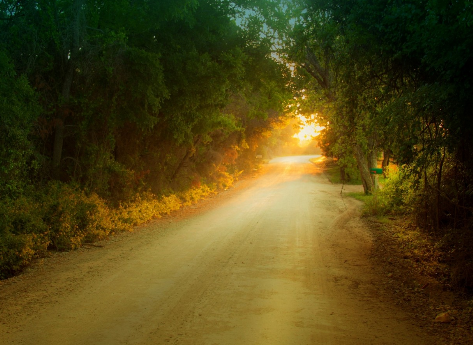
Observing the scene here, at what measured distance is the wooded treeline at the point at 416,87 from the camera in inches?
223

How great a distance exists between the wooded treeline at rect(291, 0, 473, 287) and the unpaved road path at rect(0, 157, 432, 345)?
6.34 feet

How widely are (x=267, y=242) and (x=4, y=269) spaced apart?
225 inches

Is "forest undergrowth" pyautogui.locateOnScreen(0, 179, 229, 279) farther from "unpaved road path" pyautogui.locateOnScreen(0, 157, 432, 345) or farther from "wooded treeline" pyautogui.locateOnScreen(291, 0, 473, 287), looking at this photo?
"wooded treeline" pyautogui.locateOnScreen(291, 0, 473, 287)

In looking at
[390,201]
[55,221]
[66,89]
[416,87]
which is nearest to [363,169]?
[390,201]

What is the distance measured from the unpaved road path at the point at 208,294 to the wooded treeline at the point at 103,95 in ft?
4.49

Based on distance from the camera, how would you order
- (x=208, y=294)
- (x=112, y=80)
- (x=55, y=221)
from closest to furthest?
(x=208, y=294) < (x=55, y=221) < (x=112, y=80)

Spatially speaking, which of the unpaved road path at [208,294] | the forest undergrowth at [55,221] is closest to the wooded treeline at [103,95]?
the forest undergrowth at [55,221]

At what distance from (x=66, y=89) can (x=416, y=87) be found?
8.97m

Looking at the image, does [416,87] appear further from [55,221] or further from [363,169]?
[363,169]

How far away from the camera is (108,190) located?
12680 millimetres

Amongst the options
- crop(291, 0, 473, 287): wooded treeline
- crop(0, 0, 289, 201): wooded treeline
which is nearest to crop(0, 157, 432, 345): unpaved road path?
crop(291, 0, 473, 287): wooded treeline

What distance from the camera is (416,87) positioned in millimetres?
7418

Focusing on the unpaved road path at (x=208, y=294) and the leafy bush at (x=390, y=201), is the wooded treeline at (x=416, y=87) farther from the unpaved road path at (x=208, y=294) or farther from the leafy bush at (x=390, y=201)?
the unpaved road path at (x=208, y=294)

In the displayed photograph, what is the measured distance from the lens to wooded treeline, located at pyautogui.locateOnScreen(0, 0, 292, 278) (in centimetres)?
841
